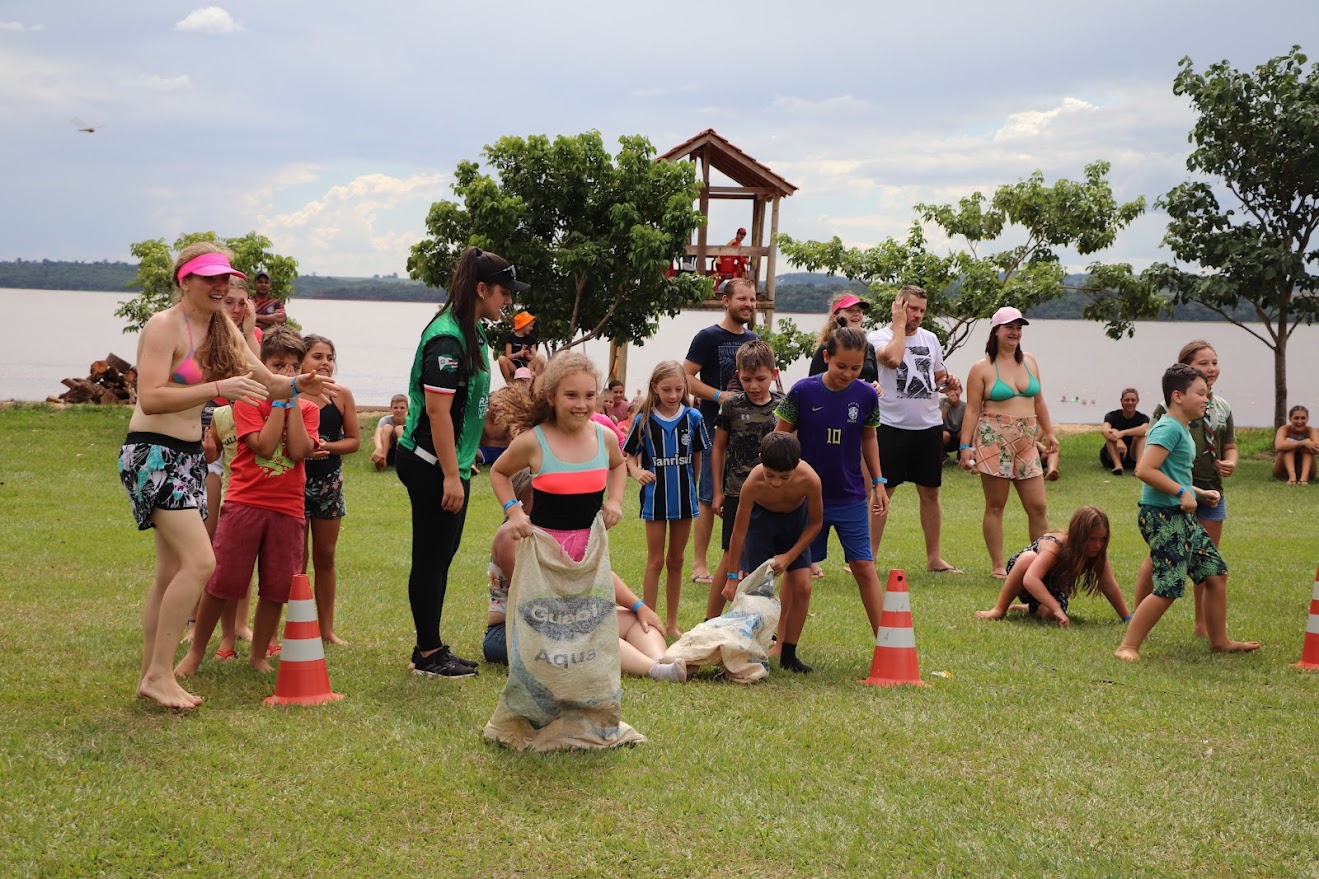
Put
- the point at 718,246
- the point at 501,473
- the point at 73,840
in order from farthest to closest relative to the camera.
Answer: the point at 718,246, the point at 501,473, the point at 73,840

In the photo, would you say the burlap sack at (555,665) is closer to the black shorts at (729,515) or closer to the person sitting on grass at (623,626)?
the person sitting on grass at (623,626)

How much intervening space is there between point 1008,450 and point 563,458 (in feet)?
16.8

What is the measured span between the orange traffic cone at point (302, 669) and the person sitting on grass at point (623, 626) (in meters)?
1.01

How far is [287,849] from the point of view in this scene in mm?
3955

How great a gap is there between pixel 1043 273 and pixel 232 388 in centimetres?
Result: 1868

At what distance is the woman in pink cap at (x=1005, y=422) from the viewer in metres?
9.61

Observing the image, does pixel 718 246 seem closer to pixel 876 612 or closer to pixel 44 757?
pixel 876 612

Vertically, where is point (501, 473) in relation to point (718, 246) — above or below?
below

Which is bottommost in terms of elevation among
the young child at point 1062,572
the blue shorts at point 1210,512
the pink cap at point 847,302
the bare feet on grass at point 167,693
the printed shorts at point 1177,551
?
the bare feet on grass at point 167,693

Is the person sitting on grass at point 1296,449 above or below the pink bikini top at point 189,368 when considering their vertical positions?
below

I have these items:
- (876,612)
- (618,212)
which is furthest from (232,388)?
(618,212)

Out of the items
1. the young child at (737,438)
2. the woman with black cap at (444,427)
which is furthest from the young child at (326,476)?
the young child at (737,438)

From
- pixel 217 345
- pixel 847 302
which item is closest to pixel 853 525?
pixel 847 302

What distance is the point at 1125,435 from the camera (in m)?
19.1
